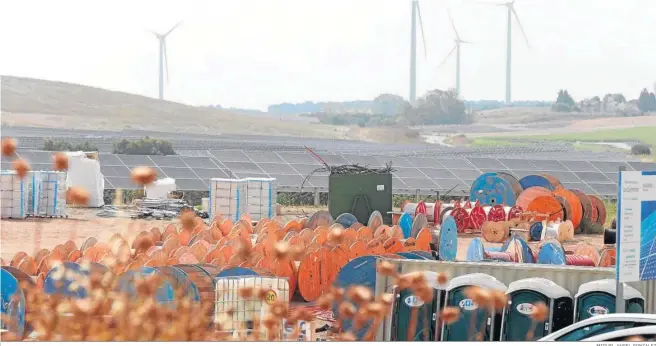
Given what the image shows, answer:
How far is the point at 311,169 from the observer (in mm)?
37906

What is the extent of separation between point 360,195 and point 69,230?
669 centimetres

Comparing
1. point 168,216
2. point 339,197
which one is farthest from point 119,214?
point 339,197

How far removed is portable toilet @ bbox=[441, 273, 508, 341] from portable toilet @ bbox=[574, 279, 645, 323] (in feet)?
2.09

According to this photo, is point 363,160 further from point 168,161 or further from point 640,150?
point 640,150

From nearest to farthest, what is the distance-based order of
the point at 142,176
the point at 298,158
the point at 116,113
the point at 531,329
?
the point at 142,176
the point at 531,329
the point at 298,158
the point at 116,113

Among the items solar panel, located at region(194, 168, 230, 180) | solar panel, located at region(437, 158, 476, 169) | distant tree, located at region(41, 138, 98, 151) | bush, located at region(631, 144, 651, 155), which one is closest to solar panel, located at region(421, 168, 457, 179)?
solar panel, located at region(437, 158, 476, 169)

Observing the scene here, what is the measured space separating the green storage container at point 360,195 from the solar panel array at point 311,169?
8.01 meters

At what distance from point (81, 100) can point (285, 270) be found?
8532cm

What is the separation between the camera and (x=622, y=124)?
8944cm

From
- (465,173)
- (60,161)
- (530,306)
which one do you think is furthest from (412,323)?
(465,173)

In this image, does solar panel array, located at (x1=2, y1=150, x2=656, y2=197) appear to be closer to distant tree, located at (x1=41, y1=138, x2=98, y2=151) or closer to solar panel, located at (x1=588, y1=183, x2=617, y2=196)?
solar panel, located at (x1=588, y1=183, x2=617, y2=196)

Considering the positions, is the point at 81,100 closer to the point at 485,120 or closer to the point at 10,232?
the point at 485,120

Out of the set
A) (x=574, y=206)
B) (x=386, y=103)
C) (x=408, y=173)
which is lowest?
(x=574, y=206)

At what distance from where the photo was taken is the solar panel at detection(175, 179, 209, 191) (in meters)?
32.2
